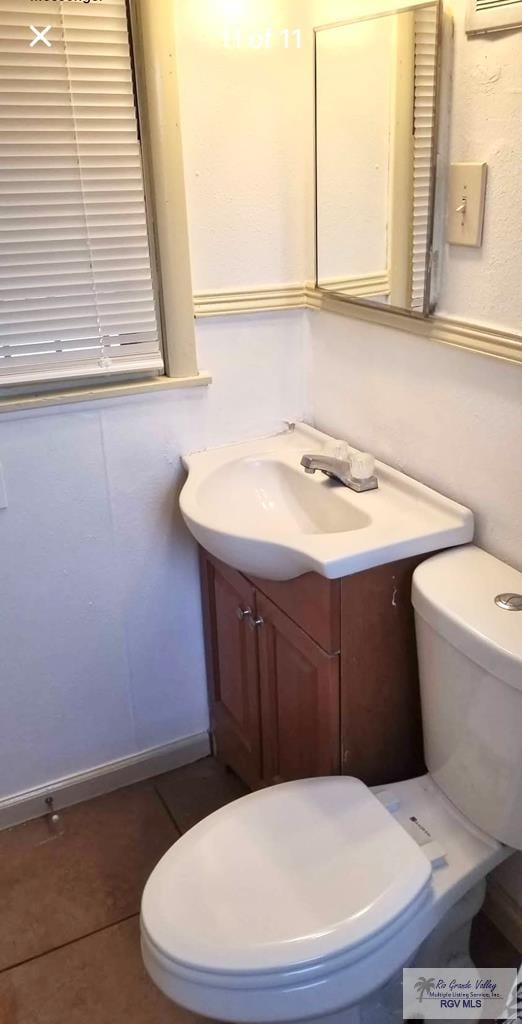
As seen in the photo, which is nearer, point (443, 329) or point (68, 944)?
point (443, 329)

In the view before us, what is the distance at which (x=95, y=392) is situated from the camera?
5.41ft

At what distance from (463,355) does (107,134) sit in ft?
2.62

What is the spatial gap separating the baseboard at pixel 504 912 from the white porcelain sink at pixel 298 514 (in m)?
0.72

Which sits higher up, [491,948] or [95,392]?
[95,392]

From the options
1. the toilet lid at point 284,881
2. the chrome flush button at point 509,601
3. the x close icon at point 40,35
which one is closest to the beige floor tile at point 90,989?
the toilet lid at point 284,881

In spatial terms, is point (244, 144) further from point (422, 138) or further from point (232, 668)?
point (232, 668)

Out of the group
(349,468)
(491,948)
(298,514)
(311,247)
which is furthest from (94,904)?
(311,247)

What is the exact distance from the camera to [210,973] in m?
1.10

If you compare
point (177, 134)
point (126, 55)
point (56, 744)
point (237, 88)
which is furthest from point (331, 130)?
point (56, 744)

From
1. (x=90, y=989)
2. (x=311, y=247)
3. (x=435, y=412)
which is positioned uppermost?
(x=311, y=247)

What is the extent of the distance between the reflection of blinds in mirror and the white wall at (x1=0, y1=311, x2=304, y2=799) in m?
0.45

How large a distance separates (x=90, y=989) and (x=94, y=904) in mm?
189

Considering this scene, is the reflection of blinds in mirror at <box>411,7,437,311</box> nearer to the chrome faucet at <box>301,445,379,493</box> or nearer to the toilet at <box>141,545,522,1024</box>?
the chrome faucet at <box>301,445,379,493</box>

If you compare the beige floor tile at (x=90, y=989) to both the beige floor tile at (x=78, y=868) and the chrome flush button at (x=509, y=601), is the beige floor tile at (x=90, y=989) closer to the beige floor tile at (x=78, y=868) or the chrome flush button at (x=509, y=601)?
the beige floor tile at (x=78, y=868)
